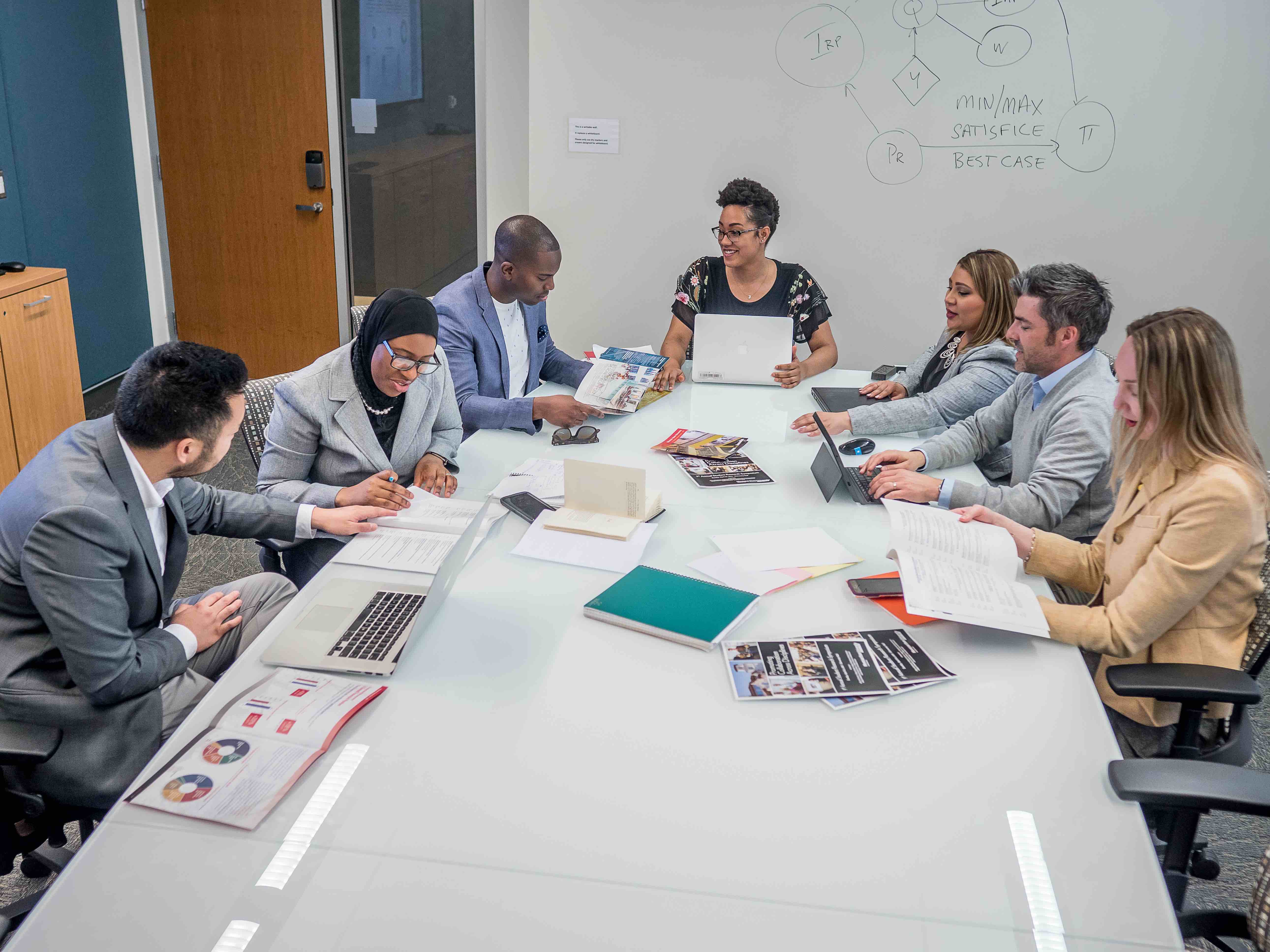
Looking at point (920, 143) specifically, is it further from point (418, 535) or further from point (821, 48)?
point (418, 535)

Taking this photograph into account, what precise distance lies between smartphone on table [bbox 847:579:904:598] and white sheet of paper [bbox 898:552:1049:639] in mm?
29

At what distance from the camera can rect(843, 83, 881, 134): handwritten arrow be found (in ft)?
13.6

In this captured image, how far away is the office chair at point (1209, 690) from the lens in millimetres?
1551

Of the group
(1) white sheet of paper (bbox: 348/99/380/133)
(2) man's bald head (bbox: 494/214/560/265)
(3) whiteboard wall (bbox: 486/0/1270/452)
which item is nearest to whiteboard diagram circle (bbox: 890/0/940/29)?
(3) whiteboard wall (bbox: 486/0/1270/452)

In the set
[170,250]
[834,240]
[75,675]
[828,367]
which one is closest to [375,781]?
[75,675]

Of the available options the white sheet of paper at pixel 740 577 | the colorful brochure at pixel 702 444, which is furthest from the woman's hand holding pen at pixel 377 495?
the colorful brochure at pixel 702 444

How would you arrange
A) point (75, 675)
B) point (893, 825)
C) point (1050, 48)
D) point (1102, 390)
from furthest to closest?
point (1050, 48) → point (1102, 390) → point (75, 675) → point (893, 825)

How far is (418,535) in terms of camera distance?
1.98 metres

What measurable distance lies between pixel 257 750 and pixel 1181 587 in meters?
→ 1.54

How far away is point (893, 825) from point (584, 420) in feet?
5.63

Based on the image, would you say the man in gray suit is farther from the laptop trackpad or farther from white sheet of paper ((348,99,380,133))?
white sheet of paper ((348,99,380,133))

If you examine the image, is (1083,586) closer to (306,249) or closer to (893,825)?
(893,825)

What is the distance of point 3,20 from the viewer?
156 inches

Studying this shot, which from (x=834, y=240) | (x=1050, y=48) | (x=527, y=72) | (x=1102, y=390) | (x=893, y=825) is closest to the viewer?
(x=893, y=825)
